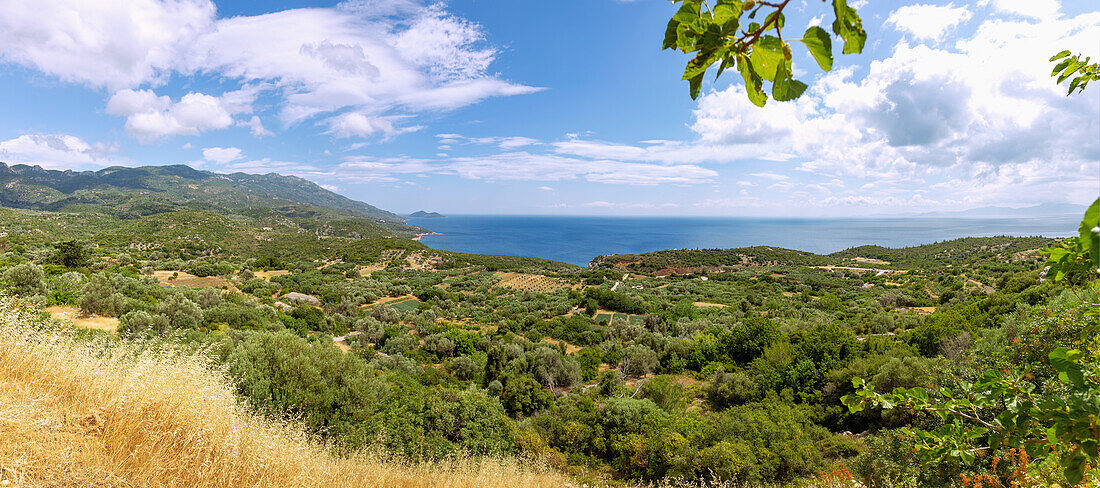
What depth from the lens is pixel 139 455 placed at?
347 cm

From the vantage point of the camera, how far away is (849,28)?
1.00 m

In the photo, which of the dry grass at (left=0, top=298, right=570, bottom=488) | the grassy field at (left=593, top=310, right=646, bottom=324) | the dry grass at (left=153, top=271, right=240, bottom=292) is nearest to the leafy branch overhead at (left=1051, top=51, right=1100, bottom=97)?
the dry grass at (left=0, top=298, right=570, bottom=488)

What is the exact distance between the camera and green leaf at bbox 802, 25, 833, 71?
3.34 ft

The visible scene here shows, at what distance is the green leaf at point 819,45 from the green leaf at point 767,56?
7 centimetres

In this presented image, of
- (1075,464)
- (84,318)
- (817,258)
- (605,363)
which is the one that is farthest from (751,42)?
(817,258)

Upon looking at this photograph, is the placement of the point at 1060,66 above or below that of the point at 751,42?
above

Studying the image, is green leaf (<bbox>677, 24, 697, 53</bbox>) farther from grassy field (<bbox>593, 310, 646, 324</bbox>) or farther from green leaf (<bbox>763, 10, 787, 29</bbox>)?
grassy field (<bbox>593, 310, 646, 324</bbox>)

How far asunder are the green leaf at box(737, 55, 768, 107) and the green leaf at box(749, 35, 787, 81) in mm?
32

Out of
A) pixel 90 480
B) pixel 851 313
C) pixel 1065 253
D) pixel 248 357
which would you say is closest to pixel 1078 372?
pixel 1065 253

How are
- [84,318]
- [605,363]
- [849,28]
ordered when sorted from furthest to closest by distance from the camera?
[605,363] → [84,318] → [849,28]

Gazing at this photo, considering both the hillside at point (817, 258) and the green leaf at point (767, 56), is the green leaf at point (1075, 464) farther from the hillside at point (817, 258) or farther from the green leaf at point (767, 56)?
the hillside at point (817, 258)

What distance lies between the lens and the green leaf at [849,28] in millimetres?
967

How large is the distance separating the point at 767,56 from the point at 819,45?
120 mm

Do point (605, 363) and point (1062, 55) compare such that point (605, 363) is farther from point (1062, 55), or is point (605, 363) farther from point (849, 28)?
point (849, 28)
